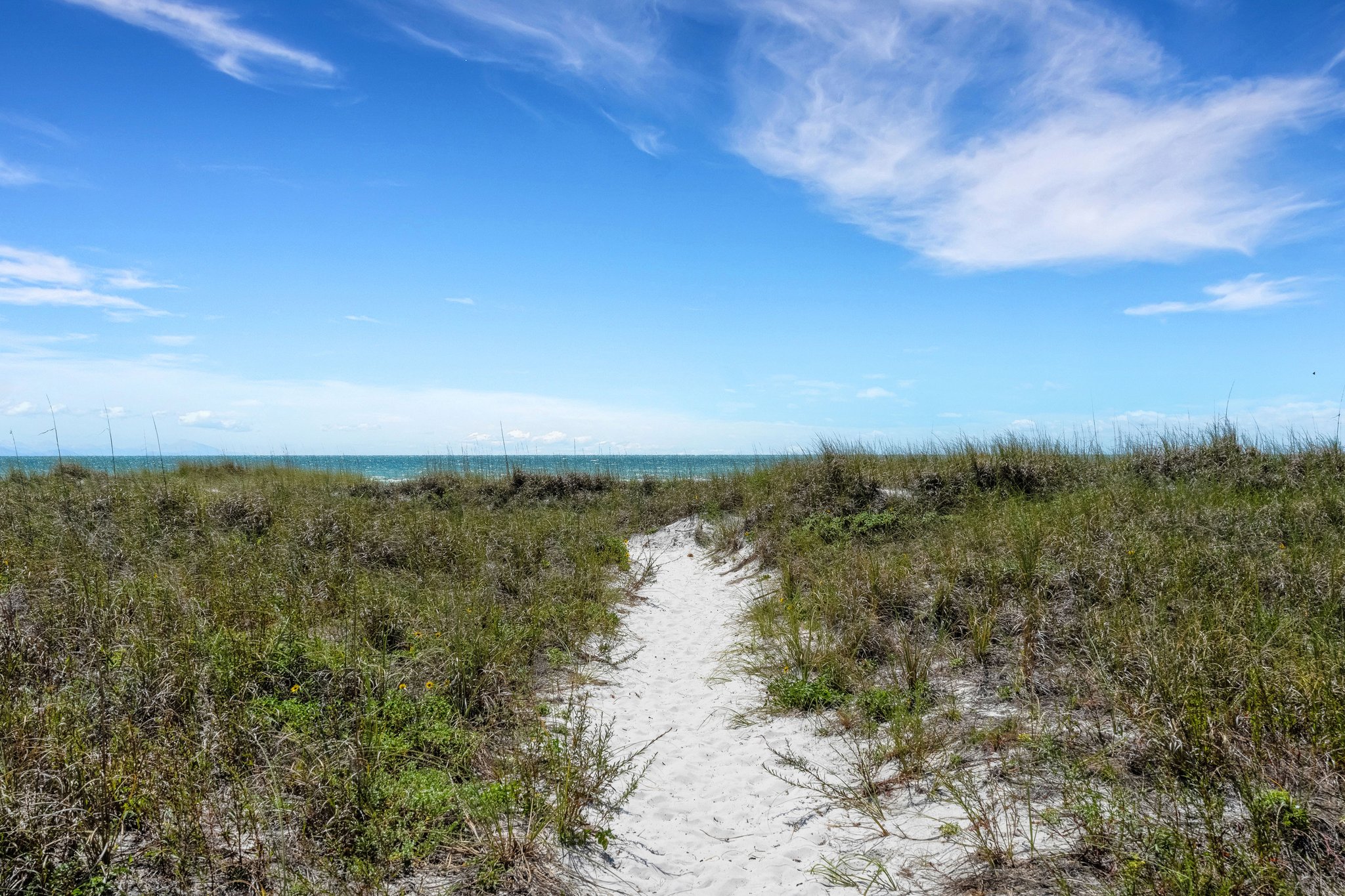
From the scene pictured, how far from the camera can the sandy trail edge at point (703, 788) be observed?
383 centimetres

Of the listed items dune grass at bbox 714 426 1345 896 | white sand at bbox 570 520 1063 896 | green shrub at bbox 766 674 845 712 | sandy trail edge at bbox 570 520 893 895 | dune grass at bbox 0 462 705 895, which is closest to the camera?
dune grass at bbox 714 426 1345 896

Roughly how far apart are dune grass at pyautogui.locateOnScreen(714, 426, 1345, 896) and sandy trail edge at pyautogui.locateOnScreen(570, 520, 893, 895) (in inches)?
21.0

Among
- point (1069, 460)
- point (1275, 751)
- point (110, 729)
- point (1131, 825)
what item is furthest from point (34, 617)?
point (1069, 460)

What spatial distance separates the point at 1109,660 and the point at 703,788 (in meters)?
3.02

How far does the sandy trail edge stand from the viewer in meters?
3.83

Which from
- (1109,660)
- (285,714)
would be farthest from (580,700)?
(1109,660)

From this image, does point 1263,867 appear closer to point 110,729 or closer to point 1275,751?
point 1275,751

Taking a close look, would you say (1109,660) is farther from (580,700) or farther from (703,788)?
(580,700)

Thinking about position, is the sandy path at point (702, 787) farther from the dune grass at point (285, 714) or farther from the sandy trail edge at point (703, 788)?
the dune grass at point (285, 714)

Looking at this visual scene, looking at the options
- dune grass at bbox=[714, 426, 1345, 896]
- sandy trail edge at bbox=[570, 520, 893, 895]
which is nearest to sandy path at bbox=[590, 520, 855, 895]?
sandy trail edge at bbox=[570, 520, 893, 895]

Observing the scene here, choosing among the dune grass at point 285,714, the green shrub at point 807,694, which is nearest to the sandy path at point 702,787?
the green shrub at point 807,694

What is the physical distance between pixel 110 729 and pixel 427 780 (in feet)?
6.09

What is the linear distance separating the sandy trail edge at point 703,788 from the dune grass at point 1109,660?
53cm

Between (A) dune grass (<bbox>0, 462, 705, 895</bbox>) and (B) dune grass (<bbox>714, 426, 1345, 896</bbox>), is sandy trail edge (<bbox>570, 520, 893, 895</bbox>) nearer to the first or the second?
(A) dune grass (<bbox>0, 462, 705, 895</bbox>)
